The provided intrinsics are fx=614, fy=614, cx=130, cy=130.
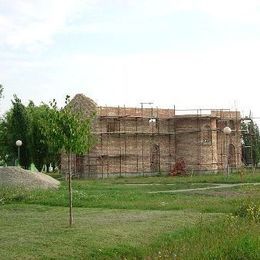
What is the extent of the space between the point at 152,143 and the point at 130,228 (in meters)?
36.4

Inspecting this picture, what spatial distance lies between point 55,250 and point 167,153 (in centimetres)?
4072

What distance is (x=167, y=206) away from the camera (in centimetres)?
2189

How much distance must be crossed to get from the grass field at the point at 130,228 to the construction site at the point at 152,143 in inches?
947

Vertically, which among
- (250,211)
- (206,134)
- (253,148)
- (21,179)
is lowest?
(250,211)

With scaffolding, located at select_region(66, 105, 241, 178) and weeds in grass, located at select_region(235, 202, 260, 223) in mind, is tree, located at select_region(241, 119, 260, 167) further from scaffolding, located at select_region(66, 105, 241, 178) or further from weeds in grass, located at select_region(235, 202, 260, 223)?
weeds in grass, located at select_region(235, 202, 260, 223)

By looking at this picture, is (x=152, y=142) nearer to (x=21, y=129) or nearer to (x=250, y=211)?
(x=21, y=129)

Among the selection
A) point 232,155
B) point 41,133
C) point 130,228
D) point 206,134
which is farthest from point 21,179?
point 232,155

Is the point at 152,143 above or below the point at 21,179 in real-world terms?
above

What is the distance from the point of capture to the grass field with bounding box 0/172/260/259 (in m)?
12.5

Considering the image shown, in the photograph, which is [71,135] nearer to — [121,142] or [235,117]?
[121,142]

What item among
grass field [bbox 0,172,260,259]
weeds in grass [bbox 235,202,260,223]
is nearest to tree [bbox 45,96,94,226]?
grass field [bbox 0,172,260,259]

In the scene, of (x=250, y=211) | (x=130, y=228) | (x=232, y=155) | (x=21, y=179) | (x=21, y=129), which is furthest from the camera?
(x=232, y=155)

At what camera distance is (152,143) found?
171ft

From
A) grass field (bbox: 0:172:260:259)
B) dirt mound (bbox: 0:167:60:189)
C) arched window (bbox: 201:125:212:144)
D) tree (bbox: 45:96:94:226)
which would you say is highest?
arched window (bbox: 201:125:212:144)
